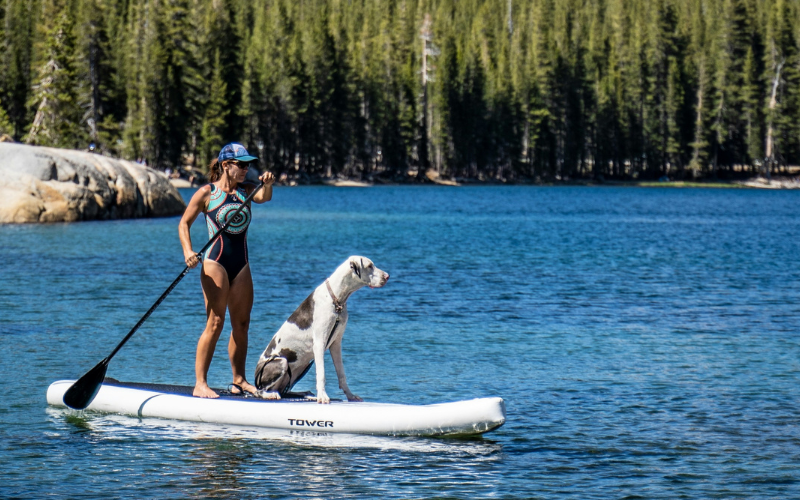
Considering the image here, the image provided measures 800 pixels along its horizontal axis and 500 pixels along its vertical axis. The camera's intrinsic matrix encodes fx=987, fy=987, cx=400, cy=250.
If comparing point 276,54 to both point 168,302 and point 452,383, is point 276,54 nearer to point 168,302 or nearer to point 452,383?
point 168,302

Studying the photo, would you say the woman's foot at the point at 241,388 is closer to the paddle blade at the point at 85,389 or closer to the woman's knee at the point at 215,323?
the woman's knee at the point at 215,323

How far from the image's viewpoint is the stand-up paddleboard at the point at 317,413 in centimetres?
879

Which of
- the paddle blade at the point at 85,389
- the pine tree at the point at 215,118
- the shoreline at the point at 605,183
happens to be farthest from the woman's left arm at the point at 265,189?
the shoreline at the point at 605,183

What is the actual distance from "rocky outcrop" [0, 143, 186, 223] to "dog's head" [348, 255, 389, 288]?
2667cm

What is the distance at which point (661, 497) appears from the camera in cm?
747

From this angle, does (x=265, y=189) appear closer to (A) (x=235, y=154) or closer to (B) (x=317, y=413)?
(A) (x=235, y=154)

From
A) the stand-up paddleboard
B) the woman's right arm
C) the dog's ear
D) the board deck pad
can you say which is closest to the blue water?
the stand-up paddleboard

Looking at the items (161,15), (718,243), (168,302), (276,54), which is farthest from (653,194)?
(168,302)

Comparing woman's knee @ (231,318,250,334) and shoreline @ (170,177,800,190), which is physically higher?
shoreline @ (170,177,800,190)

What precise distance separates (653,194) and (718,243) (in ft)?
168

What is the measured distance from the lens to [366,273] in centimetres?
859

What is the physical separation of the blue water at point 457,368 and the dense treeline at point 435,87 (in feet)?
189

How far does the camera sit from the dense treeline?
86.0 metres

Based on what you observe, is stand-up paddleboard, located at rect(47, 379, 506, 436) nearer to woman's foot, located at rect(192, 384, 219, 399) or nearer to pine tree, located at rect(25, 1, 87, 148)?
woman's foot, located at rect(192, 384, 219, 399)
